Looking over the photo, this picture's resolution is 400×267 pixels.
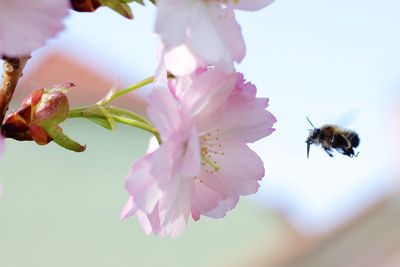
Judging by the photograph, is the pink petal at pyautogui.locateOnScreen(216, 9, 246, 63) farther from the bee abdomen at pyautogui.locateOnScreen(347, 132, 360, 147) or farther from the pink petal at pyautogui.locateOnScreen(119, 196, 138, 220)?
the bee abdomen at pyautogui.locateOnScreen(347, 132, 360, 147)

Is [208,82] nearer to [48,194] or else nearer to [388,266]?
[48,194]

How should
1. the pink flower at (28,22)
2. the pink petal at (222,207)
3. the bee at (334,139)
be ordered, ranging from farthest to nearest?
1. the bee at (334,139)
2. the pink petal at (222,207)
3. the pink flower at (28,22)

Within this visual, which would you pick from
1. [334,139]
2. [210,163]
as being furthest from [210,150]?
[334,139]

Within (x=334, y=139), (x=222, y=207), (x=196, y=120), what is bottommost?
(x=334, y=139)

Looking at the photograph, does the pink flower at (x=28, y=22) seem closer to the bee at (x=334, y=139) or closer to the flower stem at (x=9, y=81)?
the flower stem at (x=9, y=81)

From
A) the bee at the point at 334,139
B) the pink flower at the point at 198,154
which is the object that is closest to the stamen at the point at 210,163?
the pink flower at the point at 198,154

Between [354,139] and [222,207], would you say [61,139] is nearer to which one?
[222,207]

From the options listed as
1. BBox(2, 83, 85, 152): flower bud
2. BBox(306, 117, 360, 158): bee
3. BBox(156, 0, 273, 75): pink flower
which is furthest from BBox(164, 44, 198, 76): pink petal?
BBox(306, 117, 360, 158): bee
